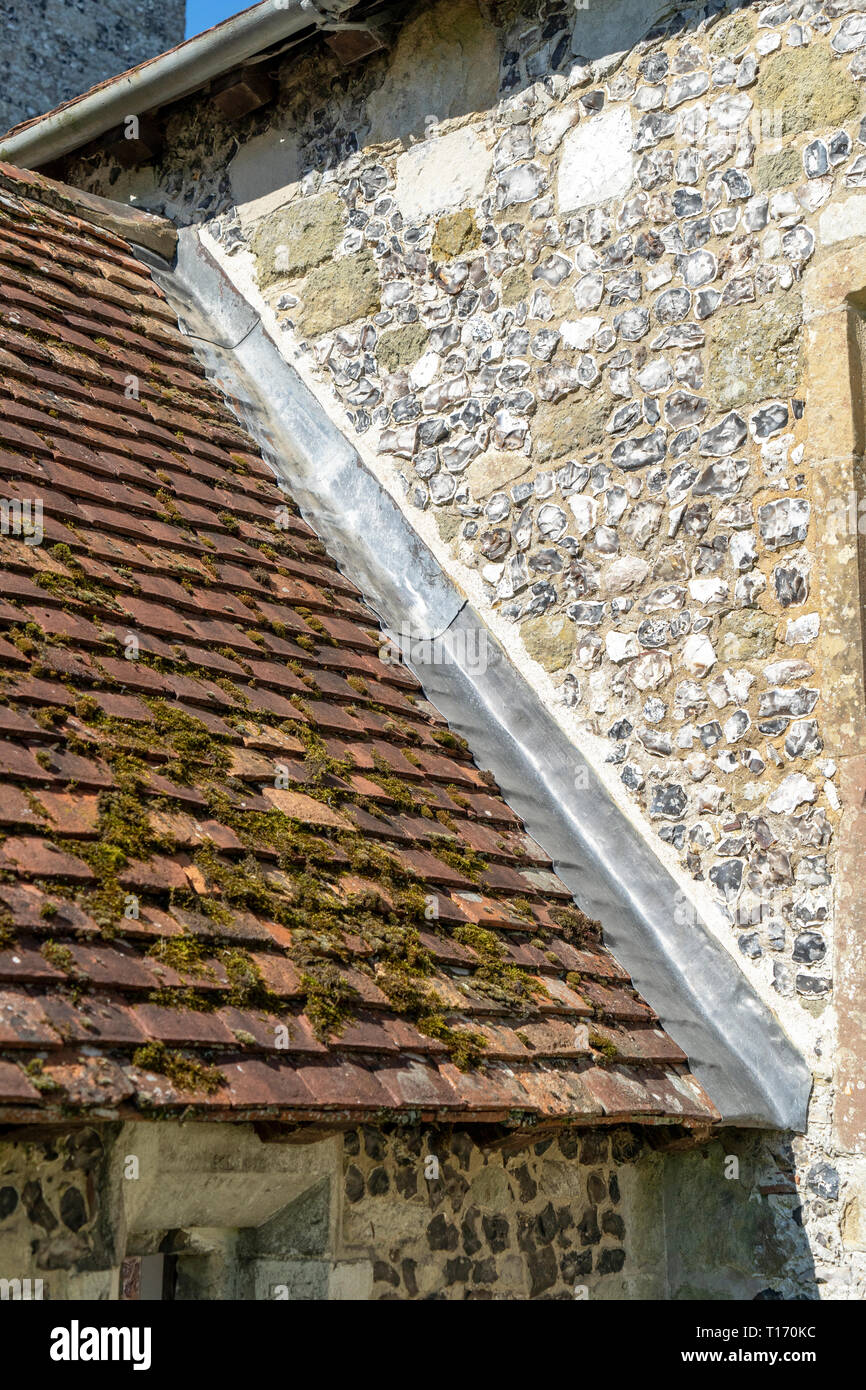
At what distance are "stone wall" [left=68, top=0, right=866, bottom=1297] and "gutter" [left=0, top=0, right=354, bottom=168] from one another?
1.34 ft

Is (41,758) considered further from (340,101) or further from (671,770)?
(340,101)

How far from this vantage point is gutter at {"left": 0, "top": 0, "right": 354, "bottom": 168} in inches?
204

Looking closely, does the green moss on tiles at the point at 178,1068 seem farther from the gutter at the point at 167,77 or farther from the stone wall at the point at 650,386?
the gutter at the point at 167,77

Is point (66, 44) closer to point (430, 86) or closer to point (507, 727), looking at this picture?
point (430, 86)

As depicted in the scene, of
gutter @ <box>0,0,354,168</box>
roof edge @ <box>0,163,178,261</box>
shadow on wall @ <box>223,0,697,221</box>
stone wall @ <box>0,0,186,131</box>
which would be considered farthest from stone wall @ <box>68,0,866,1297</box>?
stone wall @ <box>0,0,186,131</box>

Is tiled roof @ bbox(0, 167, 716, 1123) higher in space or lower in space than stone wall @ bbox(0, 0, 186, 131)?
lower

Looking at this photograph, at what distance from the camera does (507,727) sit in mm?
4789

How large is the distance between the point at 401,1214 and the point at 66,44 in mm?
15602

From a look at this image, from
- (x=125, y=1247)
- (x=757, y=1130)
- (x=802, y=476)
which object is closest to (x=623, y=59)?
(x=802, y=476)

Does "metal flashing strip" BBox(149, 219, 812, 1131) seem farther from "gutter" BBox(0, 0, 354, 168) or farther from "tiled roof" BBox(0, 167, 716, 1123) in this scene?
"gutter" BBox(0, 0, 354, 168)

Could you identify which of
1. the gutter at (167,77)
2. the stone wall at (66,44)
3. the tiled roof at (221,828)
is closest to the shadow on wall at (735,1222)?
the tiled roof at (221,828)

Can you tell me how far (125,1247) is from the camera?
2879 mm

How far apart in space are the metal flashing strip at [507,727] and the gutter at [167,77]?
0.58 m

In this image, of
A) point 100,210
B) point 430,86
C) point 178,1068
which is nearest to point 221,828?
point 178,1068
